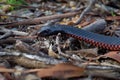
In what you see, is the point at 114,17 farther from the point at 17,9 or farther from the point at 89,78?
the point at 89,78

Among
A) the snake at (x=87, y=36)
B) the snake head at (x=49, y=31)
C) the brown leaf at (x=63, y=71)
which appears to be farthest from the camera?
the snake head at (x=49, y=31)

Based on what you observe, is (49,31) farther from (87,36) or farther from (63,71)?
(63,71)

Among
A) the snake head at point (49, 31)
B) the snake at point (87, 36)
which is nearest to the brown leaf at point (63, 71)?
the snake at point (87, 36)

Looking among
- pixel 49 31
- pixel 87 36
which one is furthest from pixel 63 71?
pixel 49 31

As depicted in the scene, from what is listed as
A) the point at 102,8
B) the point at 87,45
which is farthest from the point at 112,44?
the point at 102,8

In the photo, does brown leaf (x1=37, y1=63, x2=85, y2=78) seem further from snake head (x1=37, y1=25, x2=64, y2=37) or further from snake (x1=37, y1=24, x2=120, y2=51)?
snake head (x1=37, y1=25, x2=64, y2=37)

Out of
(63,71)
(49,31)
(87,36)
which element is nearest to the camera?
(63,71)

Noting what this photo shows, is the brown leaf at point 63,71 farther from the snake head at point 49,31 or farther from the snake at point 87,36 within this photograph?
the snake head at point 49,31
